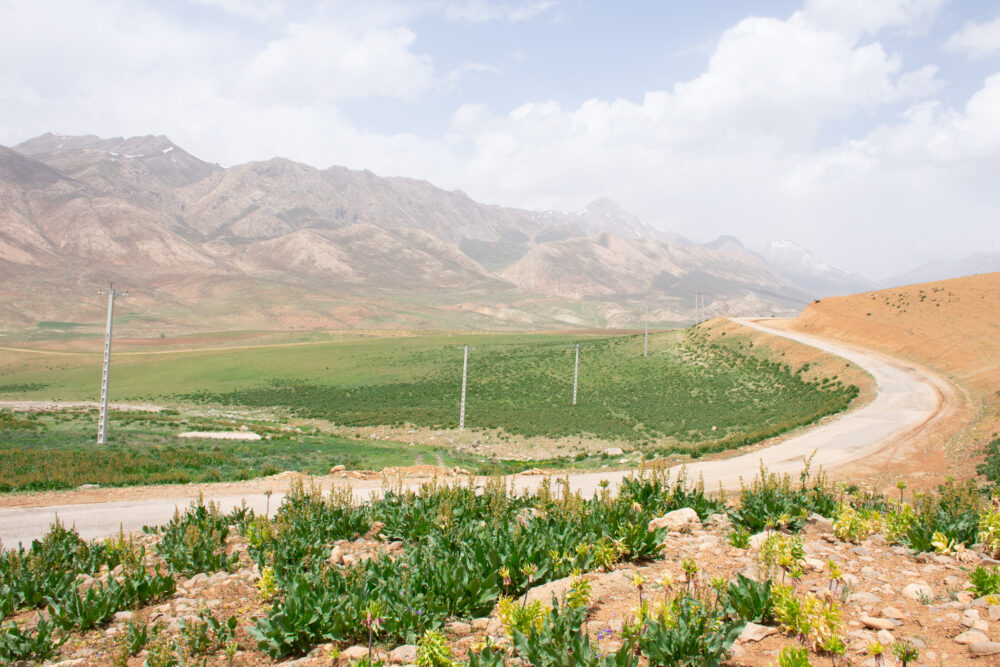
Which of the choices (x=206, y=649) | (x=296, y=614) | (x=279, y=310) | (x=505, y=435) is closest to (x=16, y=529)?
(x=206, y=649)

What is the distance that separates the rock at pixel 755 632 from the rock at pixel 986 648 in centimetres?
150

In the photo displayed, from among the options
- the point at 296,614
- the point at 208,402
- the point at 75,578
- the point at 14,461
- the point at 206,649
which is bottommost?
the point at 208,402

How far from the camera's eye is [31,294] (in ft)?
481

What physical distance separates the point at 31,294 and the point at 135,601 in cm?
18283

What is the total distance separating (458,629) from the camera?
5871 mm

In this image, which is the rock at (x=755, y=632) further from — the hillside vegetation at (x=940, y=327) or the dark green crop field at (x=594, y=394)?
the hillside vegetation at (x=940, y=327)

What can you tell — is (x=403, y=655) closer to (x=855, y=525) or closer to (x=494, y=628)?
(x=494, y=628)

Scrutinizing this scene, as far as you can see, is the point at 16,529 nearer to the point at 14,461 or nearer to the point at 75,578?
the point at 75,578

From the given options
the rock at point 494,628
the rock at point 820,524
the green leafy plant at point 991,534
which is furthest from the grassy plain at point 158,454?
the green leafy plant at point 991,534

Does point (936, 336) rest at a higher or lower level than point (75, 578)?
higher

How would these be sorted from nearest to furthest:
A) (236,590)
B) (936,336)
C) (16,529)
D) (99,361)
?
(236,590)
(16,529)
(936,336)
(99,361)

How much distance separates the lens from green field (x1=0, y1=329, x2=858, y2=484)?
27720 mm

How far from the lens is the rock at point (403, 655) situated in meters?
5.28

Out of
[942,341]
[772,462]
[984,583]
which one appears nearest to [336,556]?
[984,583]
